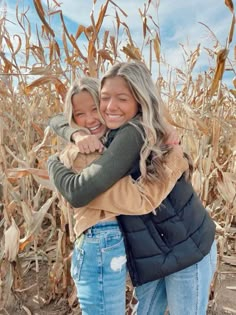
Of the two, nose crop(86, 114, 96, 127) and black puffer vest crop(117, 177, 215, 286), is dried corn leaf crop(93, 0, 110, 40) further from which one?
black puffer vest crop(117, 177, 215, 286)

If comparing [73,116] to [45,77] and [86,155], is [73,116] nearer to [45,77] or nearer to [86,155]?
[86,155]

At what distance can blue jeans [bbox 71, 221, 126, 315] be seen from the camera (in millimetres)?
1100

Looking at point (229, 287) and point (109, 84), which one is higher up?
point (109, 84)

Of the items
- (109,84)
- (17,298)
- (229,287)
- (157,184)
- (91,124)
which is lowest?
(229,287)

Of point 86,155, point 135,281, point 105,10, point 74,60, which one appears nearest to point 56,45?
point 74,60

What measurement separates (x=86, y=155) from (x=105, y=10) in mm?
833

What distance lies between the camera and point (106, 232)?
3.63 feet

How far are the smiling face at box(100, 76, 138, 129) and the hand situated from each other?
71 millimetres

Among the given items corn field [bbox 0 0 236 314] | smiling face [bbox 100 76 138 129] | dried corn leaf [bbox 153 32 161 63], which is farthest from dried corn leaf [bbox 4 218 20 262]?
dried corn leaf [bbox 153 32 161 63]

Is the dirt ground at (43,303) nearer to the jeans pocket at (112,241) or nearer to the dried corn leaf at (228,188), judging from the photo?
the dried corn leaf at (228,188)

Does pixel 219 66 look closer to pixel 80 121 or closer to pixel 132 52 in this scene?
pixel 132 52

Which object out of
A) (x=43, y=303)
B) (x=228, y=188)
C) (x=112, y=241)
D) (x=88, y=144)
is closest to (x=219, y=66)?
(x=228, y=188)

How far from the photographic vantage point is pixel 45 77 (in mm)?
1559

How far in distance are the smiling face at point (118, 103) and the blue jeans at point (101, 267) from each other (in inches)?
11.7
